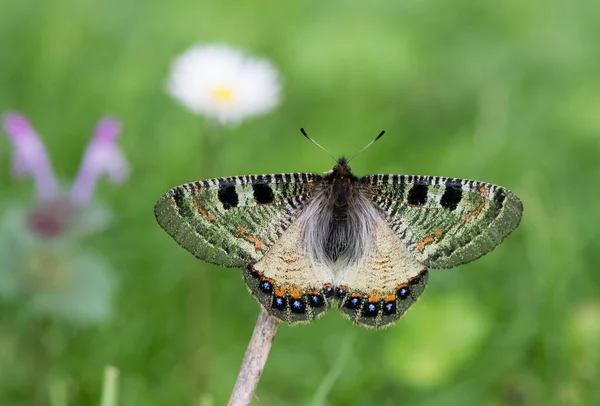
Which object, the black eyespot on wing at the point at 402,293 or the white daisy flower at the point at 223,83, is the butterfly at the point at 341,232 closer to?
the black eyespot on wing at the point at 402,293

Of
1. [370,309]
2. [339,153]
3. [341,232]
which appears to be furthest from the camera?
[339,153]

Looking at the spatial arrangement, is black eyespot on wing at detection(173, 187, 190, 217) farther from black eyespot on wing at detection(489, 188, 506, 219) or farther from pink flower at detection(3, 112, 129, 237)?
pink flower at detection(3, 112, 129, 237)

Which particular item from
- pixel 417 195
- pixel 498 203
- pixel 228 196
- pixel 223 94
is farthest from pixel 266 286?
pixel 223 94

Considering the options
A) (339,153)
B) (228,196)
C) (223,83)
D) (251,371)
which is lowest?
(251,371)

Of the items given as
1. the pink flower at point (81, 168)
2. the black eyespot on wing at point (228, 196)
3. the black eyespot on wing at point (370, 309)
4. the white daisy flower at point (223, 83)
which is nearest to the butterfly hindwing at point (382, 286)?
the black eyespot on wing at point (370, 309)

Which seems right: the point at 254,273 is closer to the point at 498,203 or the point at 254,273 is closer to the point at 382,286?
the point at 382,286

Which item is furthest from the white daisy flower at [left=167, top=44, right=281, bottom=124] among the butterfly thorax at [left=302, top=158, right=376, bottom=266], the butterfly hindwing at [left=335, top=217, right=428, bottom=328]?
the butterfly hindwing at [left=335, top=217, right=428, bottom=328]

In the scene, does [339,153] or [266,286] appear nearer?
[266,286]
